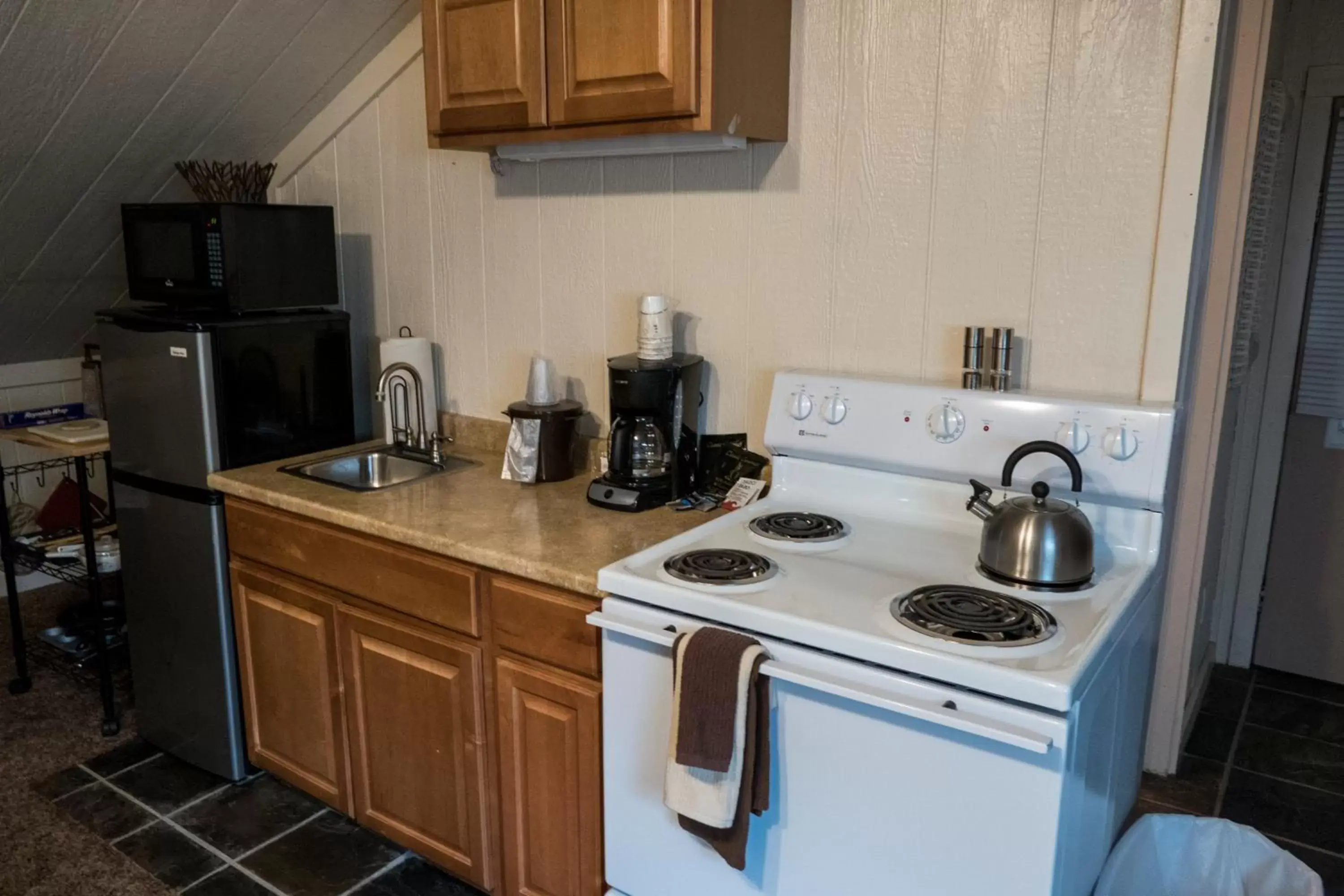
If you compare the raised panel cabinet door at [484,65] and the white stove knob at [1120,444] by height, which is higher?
the raised panel cabinet door at [484,65]

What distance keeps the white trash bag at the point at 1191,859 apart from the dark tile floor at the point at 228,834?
1.30 m

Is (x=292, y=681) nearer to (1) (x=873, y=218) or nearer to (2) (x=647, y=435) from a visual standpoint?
(2) (x=647, y=435)

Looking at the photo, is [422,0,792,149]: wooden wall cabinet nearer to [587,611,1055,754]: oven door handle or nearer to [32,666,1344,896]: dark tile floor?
[587,611,1055,754]: oven door handle

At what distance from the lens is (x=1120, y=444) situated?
162cm

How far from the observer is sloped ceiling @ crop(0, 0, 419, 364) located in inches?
86.5

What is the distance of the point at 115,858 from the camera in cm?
221

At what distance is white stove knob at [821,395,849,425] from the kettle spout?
12.2 inches

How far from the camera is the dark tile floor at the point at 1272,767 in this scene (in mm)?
2322

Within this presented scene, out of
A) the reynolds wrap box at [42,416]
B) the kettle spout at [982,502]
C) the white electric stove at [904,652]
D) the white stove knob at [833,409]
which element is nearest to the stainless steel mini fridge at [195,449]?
the reynolds wrap box at [42,416]

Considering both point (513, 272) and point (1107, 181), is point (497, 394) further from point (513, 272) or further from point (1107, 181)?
point (1107, 181)

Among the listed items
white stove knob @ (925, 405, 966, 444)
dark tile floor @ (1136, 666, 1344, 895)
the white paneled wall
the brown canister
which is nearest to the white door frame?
dark tile floor @ (1136, 666, 1344, 895)

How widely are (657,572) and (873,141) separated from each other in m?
0.97

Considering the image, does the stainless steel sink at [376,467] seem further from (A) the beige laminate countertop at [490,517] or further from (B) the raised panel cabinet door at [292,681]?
(B) the raised panel cabinet door at [292,681]

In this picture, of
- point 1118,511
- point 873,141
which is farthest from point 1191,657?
point 873,141
